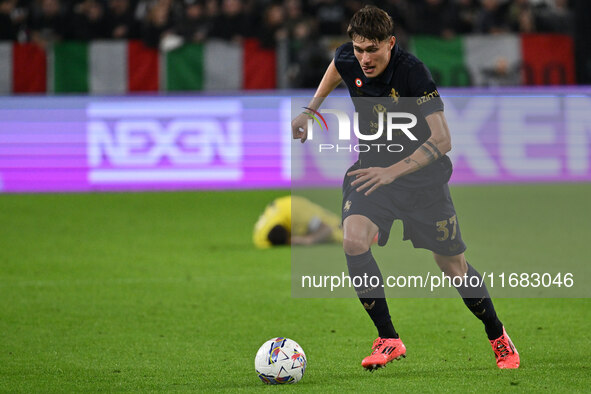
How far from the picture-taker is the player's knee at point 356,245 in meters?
5.27

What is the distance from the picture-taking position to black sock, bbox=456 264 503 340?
5480 mm

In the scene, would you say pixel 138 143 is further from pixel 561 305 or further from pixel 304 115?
pixel 304 115

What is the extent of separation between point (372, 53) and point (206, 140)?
9541 mm

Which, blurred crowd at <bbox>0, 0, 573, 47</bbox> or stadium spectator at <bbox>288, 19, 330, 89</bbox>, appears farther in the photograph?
blurred crowd at <bbox>0, 0, 573, 47</bbox>

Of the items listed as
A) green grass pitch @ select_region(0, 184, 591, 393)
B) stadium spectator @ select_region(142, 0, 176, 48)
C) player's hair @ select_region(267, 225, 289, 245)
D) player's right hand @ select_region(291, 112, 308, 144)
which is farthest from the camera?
stadium spectator @ select_region(142, 0, 176, 48)

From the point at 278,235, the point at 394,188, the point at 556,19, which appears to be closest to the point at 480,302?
the point at 394,188

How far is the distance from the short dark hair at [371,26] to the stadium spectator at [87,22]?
12089mm

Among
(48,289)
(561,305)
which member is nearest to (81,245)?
(48,289)

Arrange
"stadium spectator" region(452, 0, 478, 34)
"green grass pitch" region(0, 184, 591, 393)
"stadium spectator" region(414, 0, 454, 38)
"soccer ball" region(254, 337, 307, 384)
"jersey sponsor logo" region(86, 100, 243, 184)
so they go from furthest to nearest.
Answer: "stadium spectator" region(452, 0, 478, 34)
"stadium spectator" region(414, 0, 454, 38)
"jersey sponsor logo" region(86, 100, 243, 184)
"green grass pitch" region(0, 184, 591, 393)
"soccer ball" region(254, 337, 307, 384)

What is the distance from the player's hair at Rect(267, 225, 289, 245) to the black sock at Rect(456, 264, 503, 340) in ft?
17.1

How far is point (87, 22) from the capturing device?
55.1 ft

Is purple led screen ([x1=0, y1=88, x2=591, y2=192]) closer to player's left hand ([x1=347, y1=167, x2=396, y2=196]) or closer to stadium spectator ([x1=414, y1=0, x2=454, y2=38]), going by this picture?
stadium spectator ([x1=414, y1=0, x2=454, y2=38])

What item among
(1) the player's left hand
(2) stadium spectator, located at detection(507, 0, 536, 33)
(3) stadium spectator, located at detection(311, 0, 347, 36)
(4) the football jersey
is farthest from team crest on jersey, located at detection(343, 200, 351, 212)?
(2) stadium spectator, located at detection(507, 0, 536, 33)

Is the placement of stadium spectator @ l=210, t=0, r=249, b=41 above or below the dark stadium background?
above
